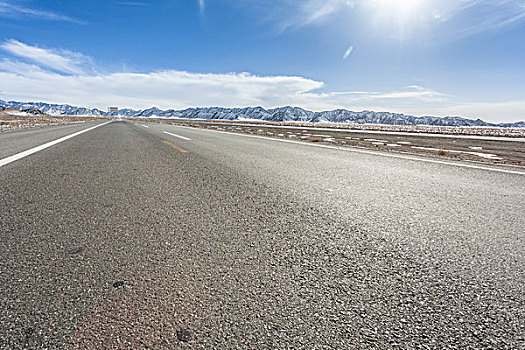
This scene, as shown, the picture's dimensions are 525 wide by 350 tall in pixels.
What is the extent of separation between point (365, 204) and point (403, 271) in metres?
1.25

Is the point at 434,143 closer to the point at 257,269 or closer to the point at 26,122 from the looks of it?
the point at 257,269

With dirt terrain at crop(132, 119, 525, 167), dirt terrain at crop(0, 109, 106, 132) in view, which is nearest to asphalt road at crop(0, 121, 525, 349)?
dirt terrain at crop(132, 119, 525, 167)

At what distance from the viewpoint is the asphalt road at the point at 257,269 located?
1033 millimetres

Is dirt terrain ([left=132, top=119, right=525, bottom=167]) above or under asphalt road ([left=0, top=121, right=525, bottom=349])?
above

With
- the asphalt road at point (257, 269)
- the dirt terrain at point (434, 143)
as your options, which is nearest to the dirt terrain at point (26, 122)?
the dirt terrain at point (434, 143)

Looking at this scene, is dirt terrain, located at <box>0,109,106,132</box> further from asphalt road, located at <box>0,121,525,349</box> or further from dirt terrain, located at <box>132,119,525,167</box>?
asphalt road, located at <box>0,121,525,349</box>

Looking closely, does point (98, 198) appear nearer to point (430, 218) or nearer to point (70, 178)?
point (70, 178)

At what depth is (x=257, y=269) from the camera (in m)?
1.46

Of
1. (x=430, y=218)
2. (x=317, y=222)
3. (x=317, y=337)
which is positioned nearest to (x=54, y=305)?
(x=317, y=337)

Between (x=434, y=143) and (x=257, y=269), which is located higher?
Result: (x=434, y=143)

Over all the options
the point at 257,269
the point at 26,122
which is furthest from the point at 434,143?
the point at 26,122

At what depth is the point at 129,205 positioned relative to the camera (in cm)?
247

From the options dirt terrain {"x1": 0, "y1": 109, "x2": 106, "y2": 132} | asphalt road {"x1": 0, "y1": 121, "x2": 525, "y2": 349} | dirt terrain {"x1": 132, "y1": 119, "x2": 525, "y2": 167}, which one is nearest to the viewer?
asphalt road {"x1": 0, "y1": 121, "x2": 525, "y2": 349}

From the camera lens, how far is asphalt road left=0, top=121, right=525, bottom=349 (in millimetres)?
1033
